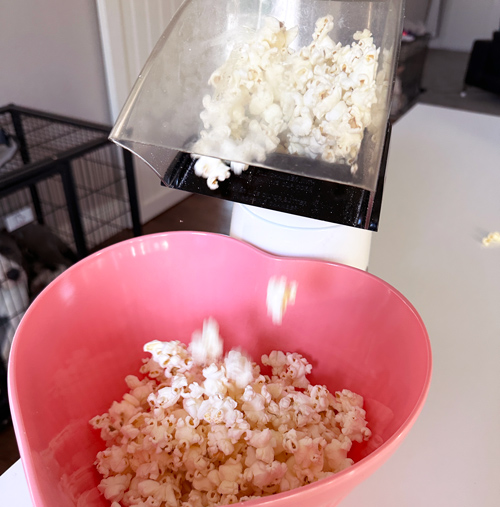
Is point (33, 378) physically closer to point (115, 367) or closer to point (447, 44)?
point (115, 367)

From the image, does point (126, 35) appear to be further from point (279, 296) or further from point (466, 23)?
point (466, 23)

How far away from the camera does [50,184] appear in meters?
1.78

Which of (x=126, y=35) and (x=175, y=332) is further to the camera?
(x=126, y=35)

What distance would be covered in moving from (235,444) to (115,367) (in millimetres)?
194

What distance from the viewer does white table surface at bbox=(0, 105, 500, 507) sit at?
523mm

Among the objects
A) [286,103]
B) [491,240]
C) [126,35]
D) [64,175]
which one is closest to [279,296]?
[286,103]

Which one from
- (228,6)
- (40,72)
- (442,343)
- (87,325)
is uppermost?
(228,6)

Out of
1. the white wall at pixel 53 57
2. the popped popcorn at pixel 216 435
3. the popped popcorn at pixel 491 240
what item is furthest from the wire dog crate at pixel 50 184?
the popped popcorn at pixel 491 240

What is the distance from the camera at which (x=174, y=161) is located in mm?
635

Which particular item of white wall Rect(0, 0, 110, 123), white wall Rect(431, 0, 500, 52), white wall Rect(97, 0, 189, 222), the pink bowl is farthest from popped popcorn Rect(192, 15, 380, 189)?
white wall Rect(431, 0, 500, 52)

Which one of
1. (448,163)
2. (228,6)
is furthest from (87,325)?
(448,163)

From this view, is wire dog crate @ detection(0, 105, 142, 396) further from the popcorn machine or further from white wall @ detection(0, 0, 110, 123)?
the popcorn machine

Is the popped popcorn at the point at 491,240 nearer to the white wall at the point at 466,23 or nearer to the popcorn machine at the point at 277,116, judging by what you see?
the popcorn machine at the point at 277,116

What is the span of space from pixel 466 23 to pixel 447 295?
21.8 ft
